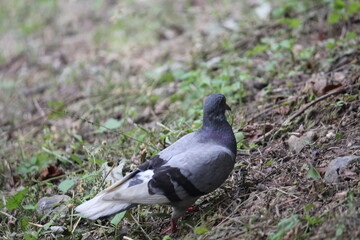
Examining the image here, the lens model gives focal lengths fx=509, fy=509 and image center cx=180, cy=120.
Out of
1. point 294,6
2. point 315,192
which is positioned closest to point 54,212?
point 315,192

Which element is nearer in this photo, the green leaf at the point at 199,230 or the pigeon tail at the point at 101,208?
the green leaf at the point at 199,230

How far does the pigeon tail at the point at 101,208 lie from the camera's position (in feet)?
10.5

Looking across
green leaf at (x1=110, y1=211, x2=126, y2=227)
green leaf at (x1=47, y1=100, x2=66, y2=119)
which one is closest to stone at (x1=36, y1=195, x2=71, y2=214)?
green leaf at (x1=110, y1=211, x2=126, y2=227)

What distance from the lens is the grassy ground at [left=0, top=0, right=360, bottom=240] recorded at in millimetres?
3330

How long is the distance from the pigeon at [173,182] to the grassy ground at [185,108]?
247 millimetres

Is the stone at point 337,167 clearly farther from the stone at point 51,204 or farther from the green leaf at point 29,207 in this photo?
the green leaf at point 29,207

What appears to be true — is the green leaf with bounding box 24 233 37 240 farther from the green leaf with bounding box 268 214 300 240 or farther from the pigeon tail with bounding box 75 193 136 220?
the green leaf with bounding box 268 214 300 240

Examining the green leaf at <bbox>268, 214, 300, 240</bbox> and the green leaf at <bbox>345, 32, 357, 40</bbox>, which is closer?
the green leaf at <bbox>268, 214, 300, 240</bbox>

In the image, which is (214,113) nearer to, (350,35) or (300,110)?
(300,110)

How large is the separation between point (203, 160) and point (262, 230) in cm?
59

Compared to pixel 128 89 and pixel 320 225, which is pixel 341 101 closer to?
pixel 320 225

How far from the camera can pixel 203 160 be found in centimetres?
326

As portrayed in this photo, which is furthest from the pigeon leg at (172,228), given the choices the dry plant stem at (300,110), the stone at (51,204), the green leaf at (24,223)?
the dry plant stem at (300,110)

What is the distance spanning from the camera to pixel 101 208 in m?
3.24
